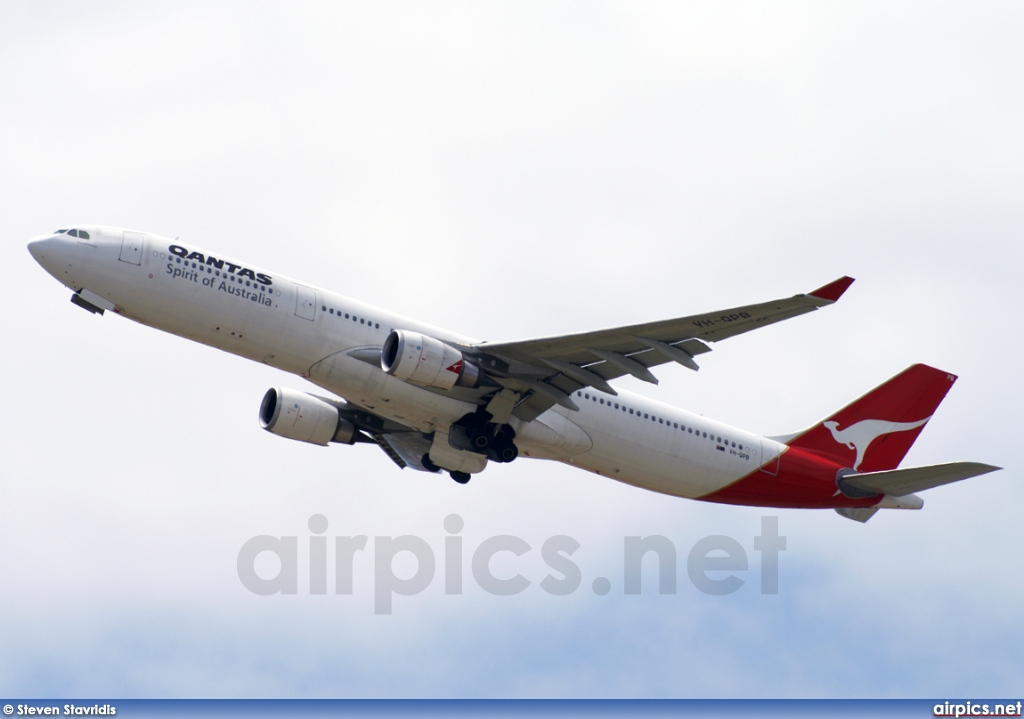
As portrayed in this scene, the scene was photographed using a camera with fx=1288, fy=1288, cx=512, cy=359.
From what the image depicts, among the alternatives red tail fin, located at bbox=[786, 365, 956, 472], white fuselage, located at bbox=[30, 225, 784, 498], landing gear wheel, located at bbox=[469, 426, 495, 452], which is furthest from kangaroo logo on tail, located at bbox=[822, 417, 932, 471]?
landing gear wheel, located at bbox=[469, 426, 495, 452]

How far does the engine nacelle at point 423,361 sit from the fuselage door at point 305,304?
2.18m

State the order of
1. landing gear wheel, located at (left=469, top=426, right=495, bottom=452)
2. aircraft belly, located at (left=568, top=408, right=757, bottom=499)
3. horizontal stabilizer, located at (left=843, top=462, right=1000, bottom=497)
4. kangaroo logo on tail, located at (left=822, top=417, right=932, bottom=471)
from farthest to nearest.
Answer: kangaroo logo on tail, located at (left=822, top=417, right=932, bottom=471) < aircraft belly, located at (left=568, top=408, right=757, bottom=499) < horizontal stabilizer, located at (left=843, top=462, right=1000, bottom=497) < landing gear wheel, located at (left=469, top=426, right=495, bottom=452)

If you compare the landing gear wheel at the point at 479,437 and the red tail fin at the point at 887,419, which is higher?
the red tail fin at the point at 887,419

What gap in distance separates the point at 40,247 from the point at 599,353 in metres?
15.1

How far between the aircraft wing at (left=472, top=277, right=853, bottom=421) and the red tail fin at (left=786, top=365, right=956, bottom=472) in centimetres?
1089

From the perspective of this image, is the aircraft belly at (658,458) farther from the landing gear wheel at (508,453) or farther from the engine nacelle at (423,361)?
the engine nacelle at (423,361)

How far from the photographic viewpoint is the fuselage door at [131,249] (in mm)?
34156

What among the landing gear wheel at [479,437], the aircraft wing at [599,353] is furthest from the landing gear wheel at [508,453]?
the aircraft wing at [599,353]

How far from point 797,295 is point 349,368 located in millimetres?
12372

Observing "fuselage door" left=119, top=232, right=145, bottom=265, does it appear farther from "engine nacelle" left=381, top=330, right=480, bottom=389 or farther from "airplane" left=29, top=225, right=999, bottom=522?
"engine nacelle" left=381, top=330, right=480, bottom=389

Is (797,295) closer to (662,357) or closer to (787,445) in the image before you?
(662,357)

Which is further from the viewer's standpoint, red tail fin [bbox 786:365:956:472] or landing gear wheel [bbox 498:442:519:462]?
red tail fin [bbox 786:365:956:472]

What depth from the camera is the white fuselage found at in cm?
3412

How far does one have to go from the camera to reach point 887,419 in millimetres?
44344
